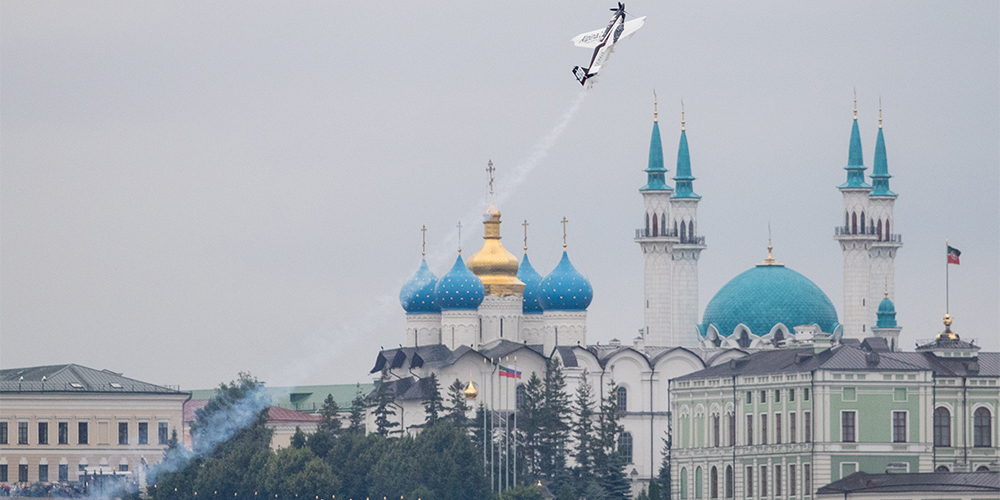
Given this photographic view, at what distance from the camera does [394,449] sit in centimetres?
10306

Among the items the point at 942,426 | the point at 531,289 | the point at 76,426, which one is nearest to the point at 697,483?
the point at 942,426

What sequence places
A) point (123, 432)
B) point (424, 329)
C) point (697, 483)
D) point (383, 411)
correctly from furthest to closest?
point (424, 329), point (123, 432), point (383, 411), point (697, 483)

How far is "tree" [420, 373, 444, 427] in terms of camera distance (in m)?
113

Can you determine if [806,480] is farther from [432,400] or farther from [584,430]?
[432,400]

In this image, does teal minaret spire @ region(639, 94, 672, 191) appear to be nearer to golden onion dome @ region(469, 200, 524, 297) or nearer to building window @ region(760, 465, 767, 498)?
golden onion dome @ region(469, 200, 524, 297)

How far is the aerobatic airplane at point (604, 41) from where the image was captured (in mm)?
79688

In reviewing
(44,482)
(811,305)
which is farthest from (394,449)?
(811,305)

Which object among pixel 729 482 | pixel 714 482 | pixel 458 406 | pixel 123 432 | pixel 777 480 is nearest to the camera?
pixel 777 480

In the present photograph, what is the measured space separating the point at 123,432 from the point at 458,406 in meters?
17.9

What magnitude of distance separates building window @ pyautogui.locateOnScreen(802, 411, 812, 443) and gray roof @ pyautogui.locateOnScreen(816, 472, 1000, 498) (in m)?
4.38

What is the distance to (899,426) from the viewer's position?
296 ft

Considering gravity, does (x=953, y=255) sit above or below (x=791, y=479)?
above

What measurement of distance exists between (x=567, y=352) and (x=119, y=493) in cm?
2632

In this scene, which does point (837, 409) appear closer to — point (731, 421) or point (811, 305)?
point (731, 421)
